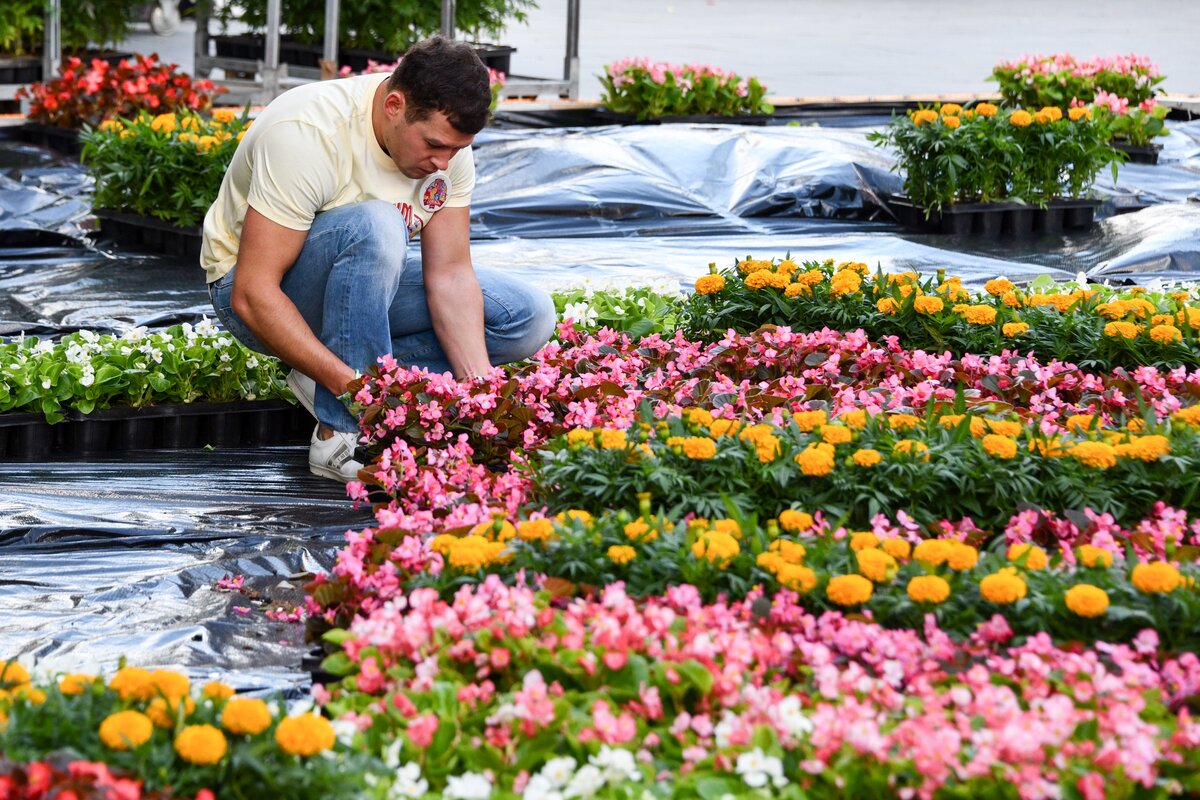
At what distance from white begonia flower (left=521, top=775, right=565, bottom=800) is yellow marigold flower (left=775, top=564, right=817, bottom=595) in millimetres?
568

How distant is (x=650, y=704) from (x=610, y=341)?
2309 millimetres

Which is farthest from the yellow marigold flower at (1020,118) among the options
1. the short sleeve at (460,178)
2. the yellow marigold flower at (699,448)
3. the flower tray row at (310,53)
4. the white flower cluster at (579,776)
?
the flower tray row at (310,53)

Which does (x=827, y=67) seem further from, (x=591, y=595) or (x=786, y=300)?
(x=591, y=595)

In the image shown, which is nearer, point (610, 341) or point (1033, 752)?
point (1033, 752)

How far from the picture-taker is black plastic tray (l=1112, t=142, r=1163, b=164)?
8938 mm

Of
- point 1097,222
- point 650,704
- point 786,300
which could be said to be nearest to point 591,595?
point 650,704

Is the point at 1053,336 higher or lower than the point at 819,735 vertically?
higher

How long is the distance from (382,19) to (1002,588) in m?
11.4

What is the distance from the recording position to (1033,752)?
1791mm

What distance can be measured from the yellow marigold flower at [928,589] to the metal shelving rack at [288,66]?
8.66m

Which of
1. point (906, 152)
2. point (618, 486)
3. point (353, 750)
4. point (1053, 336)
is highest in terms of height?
point (906, 152)

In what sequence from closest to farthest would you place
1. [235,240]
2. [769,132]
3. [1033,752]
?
[1033,752], [235,240], [769,132]

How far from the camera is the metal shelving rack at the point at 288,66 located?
417 inches

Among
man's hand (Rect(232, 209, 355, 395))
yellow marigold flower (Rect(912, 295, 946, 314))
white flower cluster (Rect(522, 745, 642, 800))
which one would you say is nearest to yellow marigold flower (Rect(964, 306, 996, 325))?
yellow marigold flower (Rect(912, 295, 946, 314))
